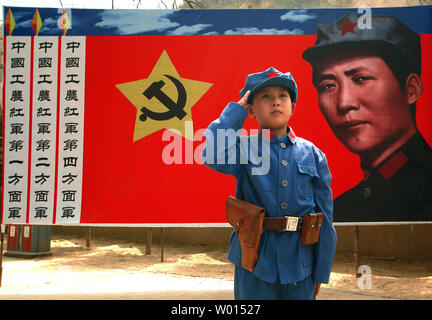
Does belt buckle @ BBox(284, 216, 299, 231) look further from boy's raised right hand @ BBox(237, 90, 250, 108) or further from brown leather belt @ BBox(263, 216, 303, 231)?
boy's raised right hand @ BBox(237, 90, 250, 108)

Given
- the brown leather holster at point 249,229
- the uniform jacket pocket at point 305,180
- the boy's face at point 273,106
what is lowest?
the brown leather holster at point 249,229

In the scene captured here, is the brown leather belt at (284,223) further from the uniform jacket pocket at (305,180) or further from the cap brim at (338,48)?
the cap brim at (338,48)

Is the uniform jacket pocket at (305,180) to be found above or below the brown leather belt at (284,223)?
above

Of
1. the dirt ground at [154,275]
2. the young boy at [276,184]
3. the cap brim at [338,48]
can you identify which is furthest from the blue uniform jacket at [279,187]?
the cap brim at [338,48]

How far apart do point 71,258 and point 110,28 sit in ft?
17.2

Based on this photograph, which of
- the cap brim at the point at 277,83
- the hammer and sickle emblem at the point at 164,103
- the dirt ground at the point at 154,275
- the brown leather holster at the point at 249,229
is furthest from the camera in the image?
the dirt ground at the point at 154,275

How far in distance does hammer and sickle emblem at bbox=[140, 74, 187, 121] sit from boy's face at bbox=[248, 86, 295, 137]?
2.14 metres

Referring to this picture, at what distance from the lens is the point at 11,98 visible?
4.16 meters

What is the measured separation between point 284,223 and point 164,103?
2.53 metres

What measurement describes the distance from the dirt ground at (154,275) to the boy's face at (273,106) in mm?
2419

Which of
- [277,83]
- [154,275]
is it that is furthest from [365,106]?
[154,275]

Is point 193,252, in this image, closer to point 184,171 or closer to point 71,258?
point 71,258

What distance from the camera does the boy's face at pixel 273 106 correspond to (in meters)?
2.10

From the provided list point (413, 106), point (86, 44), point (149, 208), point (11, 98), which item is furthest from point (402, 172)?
point (11, 98)
